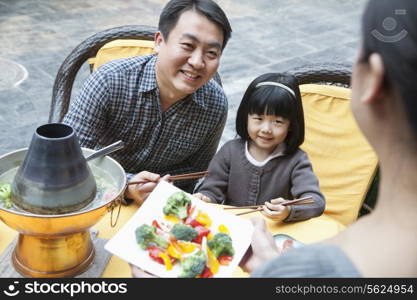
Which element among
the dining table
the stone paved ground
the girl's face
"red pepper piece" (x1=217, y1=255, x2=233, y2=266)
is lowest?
the stone paved ground

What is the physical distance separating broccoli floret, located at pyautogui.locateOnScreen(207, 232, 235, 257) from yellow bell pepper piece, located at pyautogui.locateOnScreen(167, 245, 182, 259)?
10 cm

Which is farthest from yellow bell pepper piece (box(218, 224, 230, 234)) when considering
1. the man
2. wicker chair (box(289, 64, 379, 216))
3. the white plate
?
wicker chair (box(289, 64, 379, 216))

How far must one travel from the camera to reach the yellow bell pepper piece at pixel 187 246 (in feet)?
5.22

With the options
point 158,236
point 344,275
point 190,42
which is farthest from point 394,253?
point 190,42

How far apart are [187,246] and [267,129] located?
0.68m

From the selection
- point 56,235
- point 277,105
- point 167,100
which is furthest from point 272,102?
point 56,235

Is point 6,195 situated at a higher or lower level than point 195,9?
lower

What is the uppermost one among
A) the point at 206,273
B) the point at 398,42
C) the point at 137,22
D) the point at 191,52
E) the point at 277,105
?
the point at 398,42

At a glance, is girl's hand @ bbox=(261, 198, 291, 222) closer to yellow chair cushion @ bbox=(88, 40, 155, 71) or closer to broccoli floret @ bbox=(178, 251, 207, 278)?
broccoli floret @ bbox=(178, 251, 207, 278)

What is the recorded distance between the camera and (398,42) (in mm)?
729

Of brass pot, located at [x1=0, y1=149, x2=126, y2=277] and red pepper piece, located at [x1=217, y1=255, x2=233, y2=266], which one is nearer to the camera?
brass pot, located at [x1=0, y1=149, x2=126, y2=277]

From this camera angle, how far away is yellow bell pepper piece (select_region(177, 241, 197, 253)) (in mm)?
1590

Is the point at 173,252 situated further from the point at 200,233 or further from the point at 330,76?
the point at 330,76

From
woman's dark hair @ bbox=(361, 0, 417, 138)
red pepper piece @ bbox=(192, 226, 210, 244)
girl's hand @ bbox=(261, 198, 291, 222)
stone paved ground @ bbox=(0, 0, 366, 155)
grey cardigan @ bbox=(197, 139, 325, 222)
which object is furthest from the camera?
stone paved ground @ bbox=(0, 0, 366, 155)
